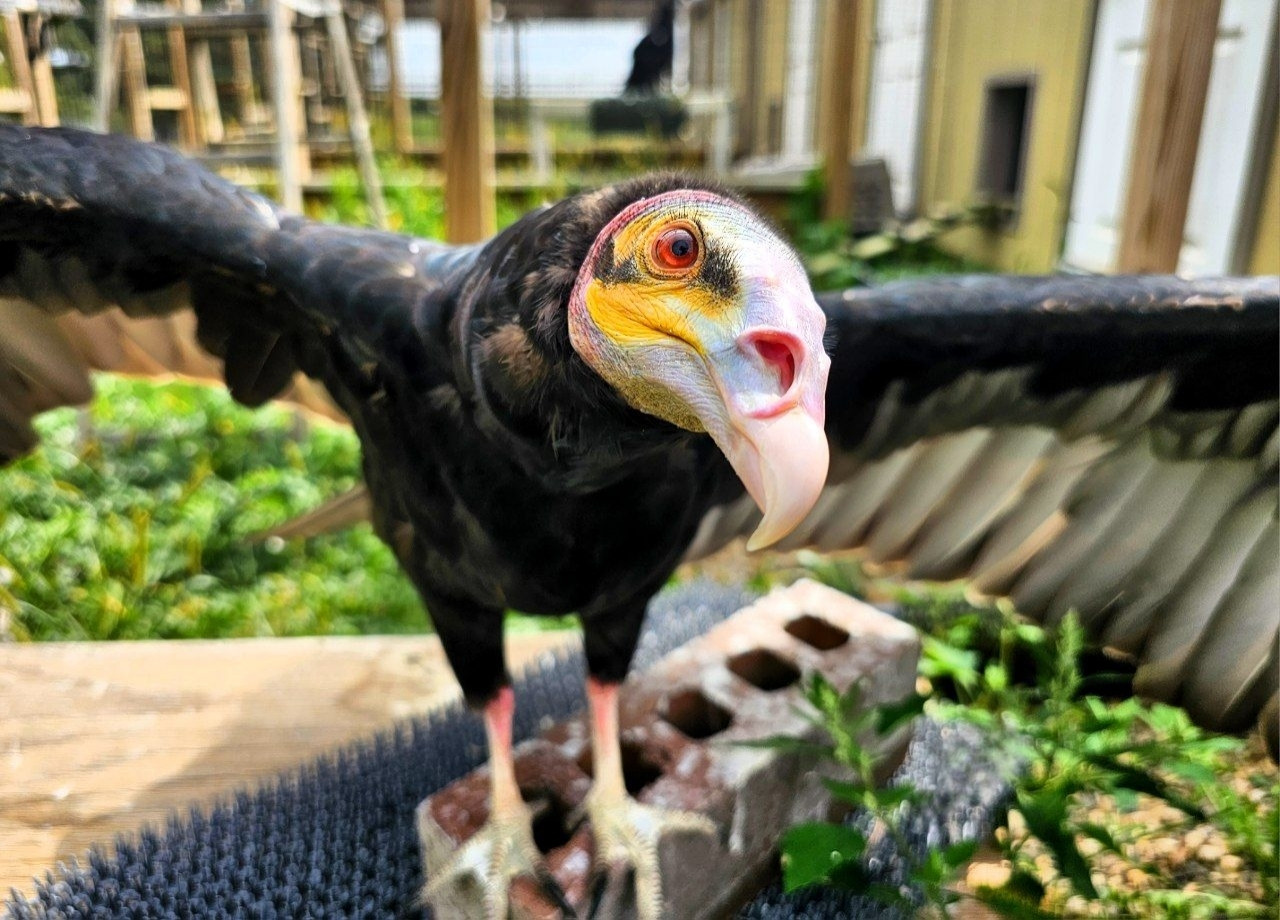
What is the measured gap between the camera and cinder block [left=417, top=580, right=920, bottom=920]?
4.08 feet

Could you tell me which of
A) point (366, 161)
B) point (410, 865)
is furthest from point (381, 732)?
point (366, 161)

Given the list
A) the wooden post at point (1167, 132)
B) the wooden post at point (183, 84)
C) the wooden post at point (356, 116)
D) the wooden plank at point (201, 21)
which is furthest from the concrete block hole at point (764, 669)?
the wooden post at point (183, 84)

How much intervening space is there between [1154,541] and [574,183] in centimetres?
382

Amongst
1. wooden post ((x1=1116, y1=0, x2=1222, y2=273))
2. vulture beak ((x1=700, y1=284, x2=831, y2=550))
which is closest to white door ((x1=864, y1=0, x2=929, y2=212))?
wooden post ((x1=1116, y1=0, x2=1222, y2=273))

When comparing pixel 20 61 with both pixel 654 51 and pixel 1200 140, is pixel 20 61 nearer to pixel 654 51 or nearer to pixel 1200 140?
pixel 1200 140

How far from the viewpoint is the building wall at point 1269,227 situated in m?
2.11

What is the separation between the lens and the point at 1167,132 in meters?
1.94

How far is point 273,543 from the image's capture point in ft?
9.05

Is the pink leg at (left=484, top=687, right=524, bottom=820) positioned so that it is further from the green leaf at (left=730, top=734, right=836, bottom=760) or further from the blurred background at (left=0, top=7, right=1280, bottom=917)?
the blurred background at (left=0, top=7, right=1280, bottom=917)

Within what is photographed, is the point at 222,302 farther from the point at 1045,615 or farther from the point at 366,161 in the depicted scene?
the point at 366,161

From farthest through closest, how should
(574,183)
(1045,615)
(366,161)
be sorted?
(574,183) < (366,161) < (1045,615)

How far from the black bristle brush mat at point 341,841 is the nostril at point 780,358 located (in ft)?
Result: 3.21

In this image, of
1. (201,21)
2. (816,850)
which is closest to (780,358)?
(816,850)

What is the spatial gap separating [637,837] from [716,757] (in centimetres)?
19
